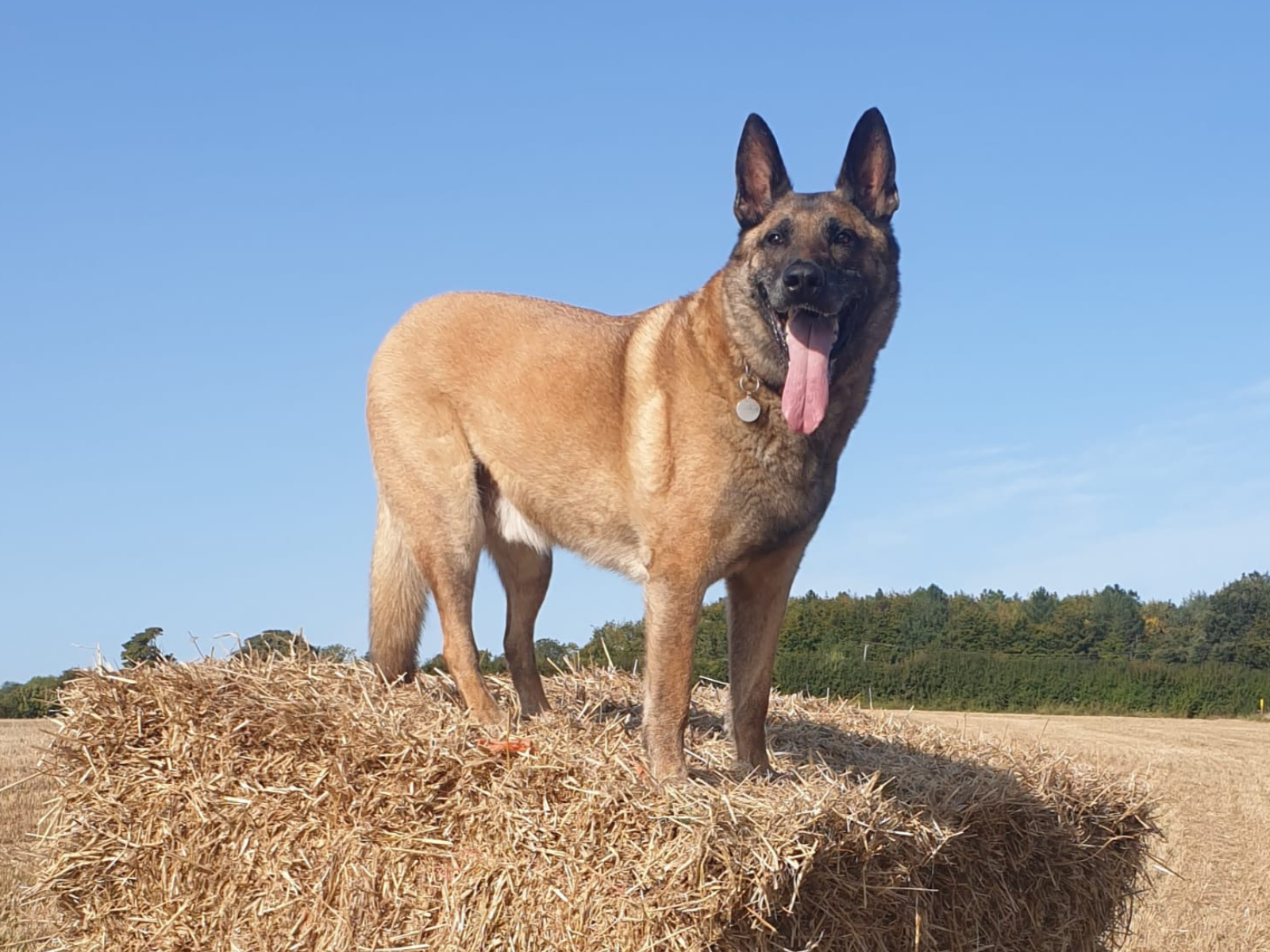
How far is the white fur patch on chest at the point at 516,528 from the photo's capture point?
5395 millimetres

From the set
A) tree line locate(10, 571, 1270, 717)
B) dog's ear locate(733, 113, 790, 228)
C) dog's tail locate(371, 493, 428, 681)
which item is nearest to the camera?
dog's ear locate(733, 113, 790, 228)

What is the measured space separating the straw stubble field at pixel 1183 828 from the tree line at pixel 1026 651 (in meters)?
4.07

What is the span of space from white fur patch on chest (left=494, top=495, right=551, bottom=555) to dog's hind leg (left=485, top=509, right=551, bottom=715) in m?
0.27

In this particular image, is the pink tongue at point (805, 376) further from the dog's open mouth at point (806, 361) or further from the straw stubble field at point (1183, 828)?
the straw stubble field at point (1183, 828)

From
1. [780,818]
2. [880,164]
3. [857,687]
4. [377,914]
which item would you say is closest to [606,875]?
[780,818]

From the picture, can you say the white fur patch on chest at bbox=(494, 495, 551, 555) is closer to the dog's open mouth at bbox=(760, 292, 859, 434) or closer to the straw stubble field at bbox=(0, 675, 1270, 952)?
the dog's open mouth at bbox=(760, 292, 859, 434)

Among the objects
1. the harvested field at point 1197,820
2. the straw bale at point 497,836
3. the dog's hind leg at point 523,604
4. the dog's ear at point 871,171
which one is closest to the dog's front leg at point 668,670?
the straw bale at point 497,836

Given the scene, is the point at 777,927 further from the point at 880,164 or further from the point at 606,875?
the point at 880,164

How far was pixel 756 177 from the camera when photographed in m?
4.93

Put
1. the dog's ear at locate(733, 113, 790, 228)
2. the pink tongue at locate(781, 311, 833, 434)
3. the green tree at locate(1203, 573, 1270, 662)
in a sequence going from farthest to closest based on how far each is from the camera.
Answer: the green tree at locate(1203, 573, 1270, 662)
the dog's ear at locate(733, 113, 790, 228)
the pink tongue at locate(781, 311, 833, 434)

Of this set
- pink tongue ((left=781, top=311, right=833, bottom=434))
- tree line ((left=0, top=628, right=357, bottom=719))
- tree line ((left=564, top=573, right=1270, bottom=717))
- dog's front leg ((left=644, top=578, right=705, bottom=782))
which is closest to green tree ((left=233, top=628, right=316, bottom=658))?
tree line ((left=0, top=628, right=357, bottom=719))

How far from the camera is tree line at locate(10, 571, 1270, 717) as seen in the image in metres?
22.1

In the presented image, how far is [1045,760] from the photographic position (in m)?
A: 5.63

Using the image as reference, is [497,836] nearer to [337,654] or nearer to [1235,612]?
[337,654]
